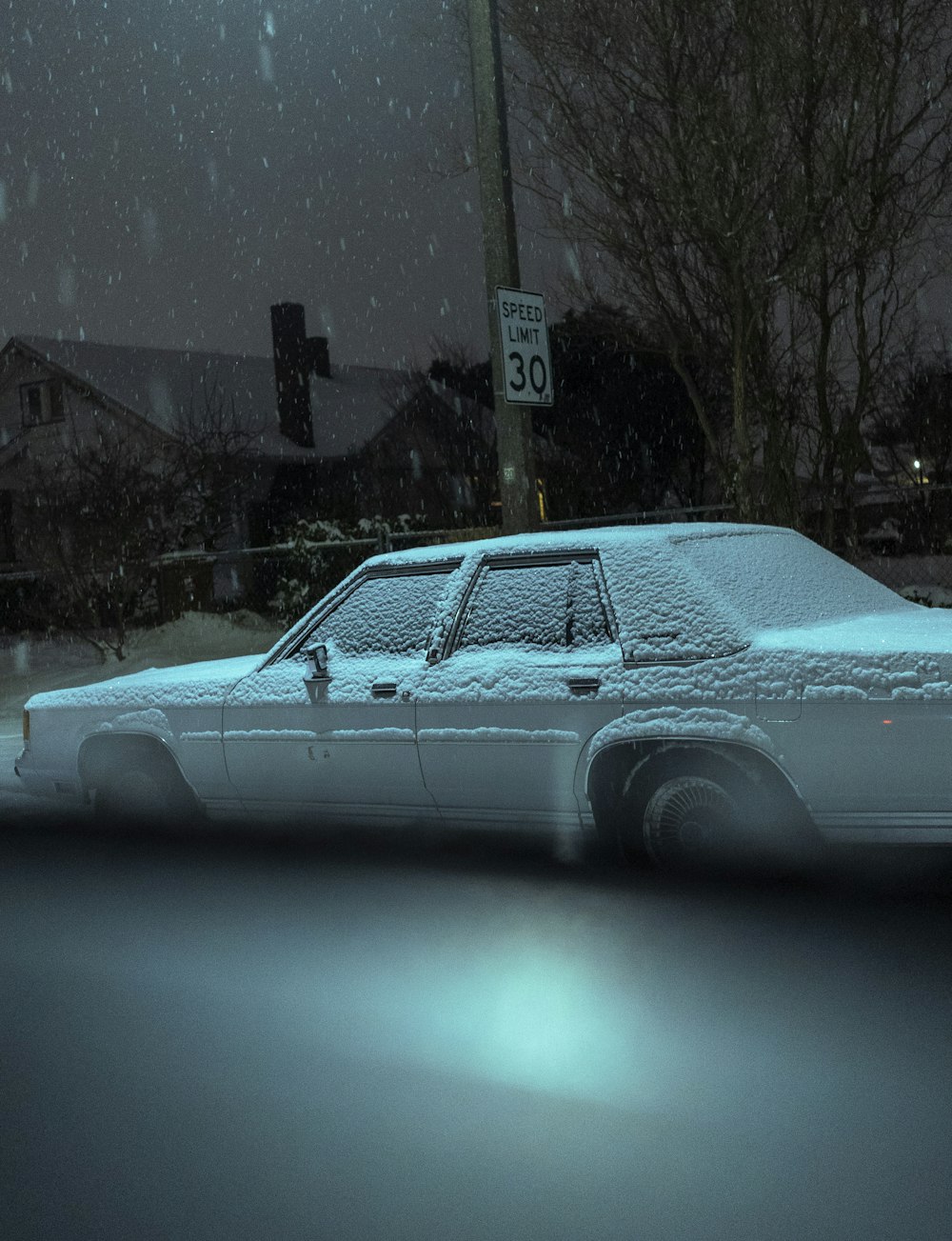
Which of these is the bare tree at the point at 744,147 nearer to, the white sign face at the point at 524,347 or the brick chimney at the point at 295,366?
the white sign face at the point at 524,347

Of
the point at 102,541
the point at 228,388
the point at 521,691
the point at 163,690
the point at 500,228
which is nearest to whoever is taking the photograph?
the point at 521,691

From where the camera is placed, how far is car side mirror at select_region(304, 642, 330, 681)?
651 centimetres

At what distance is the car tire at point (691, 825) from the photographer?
18.5 feet

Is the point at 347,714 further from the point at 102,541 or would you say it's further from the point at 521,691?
the point at 102,541

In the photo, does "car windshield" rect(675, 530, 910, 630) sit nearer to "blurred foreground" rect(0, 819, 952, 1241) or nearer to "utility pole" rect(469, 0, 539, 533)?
"blurred foreground" rect(0, 819, 952, 1241)

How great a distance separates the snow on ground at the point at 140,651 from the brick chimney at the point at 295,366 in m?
17.9

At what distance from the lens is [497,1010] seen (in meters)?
4.59

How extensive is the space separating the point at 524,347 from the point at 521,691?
13.7 feet

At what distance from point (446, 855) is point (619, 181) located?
8503mm

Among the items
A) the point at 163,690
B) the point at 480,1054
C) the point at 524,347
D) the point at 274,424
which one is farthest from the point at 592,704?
the point at 274,424

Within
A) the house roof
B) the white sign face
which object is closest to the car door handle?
the white sign face

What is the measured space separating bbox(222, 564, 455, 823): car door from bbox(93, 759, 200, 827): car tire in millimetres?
459

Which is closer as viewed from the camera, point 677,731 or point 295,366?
point 677,731

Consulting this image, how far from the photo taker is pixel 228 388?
3781cm
